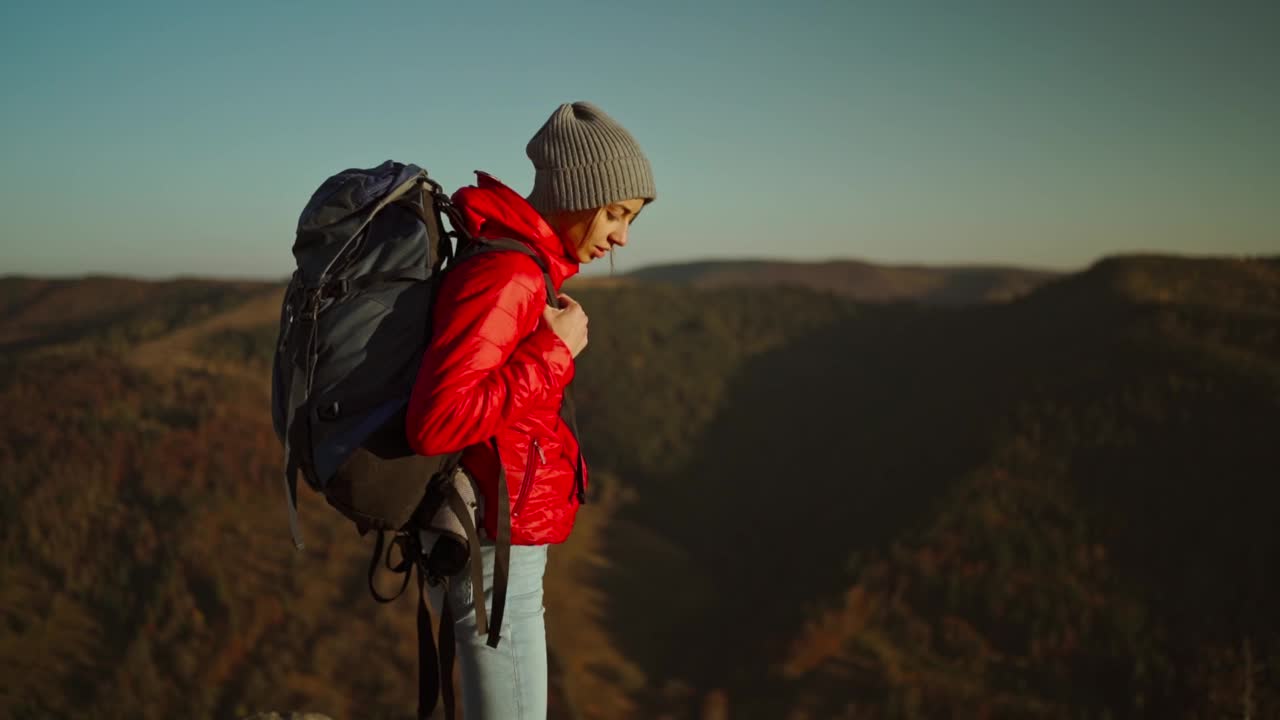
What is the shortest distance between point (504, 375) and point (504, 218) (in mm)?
404

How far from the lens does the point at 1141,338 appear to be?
19625 millimetres

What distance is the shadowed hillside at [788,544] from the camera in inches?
512

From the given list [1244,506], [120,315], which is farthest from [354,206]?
[120,315]

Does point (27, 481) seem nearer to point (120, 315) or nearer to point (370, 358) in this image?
point (120, 315)

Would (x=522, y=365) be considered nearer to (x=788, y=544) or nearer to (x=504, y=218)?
(x=504, y=218)

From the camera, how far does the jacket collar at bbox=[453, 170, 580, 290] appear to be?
2.06 meters

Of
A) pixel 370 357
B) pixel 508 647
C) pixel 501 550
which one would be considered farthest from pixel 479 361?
pixel 508 647

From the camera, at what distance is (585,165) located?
2.21 m

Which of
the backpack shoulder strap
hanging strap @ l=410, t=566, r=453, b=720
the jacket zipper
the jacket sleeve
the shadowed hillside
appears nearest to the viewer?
the jacket sleeve

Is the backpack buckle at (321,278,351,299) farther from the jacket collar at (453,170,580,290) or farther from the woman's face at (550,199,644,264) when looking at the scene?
the woman's face at (550,199,644,264)

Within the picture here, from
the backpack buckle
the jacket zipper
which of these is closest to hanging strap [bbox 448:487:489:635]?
the jacket zipper

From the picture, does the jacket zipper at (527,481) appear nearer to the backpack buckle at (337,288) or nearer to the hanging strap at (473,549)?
the hanging strap at (473,549)

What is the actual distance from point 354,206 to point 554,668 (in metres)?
13.9

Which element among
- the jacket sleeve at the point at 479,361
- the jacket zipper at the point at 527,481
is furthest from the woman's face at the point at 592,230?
the jacket zipper at the point at 527,481
